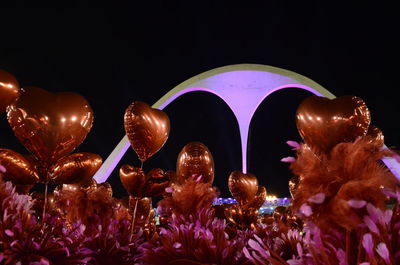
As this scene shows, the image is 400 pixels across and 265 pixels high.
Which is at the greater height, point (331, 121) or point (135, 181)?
point (331, 121)

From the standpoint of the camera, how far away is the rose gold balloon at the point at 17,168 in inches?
101

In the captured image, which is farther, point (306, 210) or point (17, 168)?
point (17, 168)

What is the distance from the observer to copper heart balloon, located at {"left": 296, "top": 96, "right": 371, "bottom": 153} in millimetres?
2531

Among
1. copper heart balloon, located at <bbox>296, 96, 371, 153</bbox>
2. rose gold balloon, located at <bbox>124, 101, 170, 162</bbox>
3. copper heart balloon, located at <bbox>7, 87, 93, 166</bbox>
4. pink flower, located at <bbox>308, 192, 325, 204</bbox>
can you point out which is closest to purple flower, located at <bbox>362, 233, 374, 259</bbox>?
pink flower, located at <bbox>308, 192, 325, 204</bbox>

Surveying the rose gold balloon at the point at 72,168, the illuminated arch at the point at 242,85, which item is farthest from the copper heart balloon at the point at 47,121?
the illuminated arch at the point at 242,85

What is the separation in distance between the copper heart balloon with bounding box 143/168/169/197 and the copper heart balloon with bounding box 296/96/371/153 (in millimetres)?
1331

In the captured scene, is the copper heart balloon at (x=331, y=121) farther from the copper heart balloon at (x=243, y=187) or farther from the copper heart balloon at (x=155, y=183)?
the copper heart balloon at (x=243, y=187)

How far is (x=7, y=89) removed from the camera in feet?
7.06

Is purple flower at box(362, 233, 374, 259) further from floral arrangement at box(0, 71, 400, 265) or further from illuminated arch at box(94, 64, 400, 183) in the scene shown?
illuminated arch at box(94, 64, 400, 183)

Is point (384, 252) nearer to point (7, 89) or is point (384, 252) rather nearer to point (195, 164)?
point (7, 89)

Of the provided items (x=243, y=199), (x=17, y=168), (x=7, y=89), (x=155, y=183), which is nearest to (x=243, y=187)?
(x=243, y=199)

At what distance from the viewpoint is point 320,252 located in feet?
3.79

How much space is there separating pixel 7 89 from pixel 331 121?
6.49ft

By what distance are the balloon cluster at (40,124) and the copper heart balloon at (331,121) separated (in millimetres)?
1493
